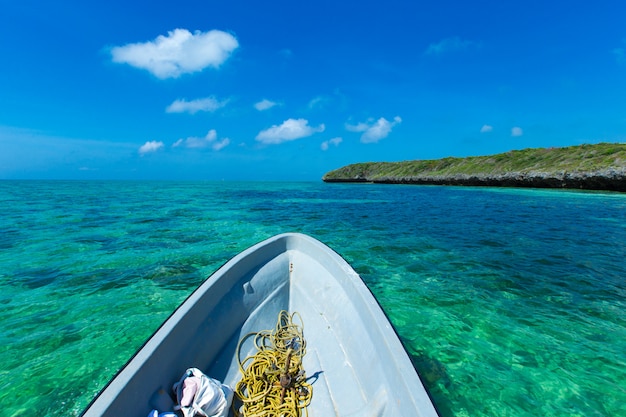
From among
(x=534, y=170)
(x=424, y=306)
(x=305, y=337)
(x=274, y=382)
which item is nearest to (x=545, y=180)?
(x=534, y=170)

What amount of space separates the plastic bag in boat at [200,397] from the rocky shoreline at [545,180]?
140ft

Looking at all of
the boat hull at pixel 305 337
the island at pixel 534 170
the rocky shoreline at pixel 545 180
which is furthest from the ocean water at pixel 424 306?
the island at pixel 534 170

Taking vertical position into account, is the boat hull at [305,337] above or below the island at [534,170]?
below

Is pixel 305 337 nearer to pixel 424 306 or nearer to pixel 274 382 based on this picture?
pixel 274 382

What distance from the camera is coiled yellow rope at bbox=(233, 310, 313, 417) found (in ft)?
9.42

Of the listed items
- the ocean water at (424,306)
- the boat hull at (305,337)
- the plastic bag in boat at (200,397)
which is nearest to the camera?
the boat hull at (305,337)

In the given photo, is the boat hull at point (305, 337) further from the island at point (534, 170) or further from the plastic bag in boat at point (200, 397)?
the island at point (534, 170)

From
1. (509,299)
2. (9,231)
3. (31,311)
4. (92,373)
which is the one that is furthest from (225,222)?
(509,299)

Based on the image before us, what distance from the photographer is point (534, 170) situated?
4056 cm

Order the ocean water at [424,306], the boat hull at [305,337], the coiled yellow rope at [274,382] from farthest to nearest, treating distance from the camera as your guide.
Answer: the ocean water at [424,306], the coiled yellow rope at [274,382], the boat hull at [305,337]

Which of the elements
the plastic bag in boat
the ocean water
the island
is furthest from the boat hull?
the island

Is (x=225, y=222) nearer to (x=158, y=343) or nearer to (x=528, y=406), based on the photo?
(x=158, y=343)

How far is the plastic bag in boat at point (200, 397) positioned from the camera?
253 cm

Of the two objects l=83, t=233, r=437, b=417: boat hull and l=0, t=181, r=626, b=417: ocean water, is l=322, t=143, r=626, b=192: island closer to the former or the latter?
l=0, t=181, r=626, b=417: ocean water
